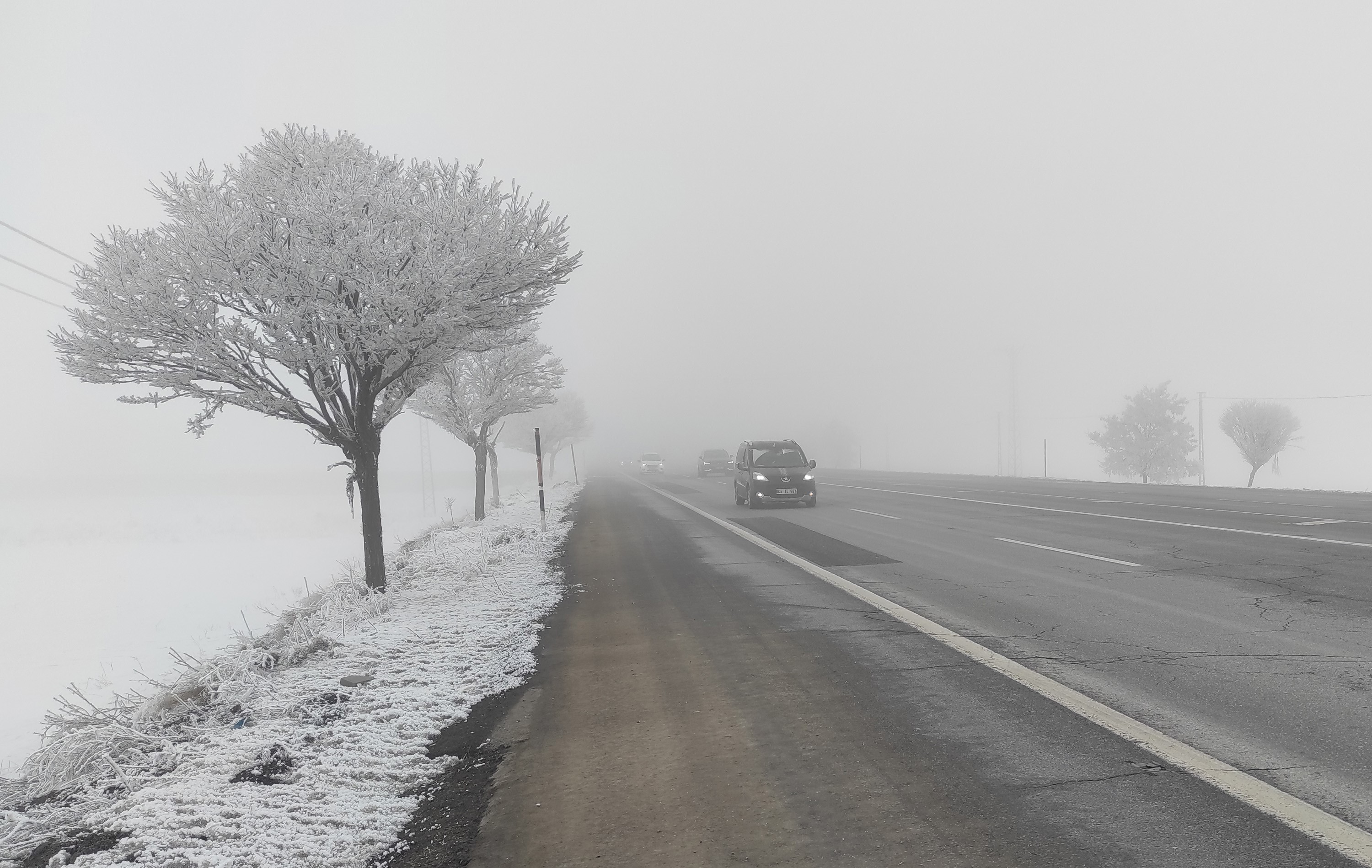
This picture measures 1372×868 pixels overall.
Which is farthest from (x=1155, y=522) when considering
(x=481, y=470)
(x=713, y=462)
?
(x=713, y=462)

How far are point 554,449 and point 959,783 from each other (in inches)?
2290

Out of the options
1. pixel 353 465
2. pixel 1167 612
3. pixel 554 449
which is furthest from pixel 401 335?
pixel 554 449

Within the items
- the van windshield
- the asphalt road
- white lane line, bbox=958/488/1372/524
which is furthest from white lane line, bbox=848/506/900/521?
the asphalt road

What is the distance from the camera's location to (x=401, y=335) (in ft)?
28.2

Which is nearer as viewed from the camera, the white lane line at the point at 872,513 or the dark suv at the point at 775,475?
the white lane line at the point at 872,513

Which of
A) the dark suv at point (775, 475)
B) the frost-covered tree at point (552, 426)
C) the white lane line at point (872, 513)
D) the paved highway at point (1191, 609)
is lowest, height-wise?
the white lane line at point (872, 513)

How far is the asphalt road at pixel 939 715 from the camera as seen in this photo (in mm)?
2869

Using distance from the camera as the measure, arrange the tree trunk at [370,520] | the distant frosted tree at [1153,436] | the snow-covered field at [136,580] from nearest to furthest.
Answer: the tree trunk at [370,520], the snow-covered field at [136,580], the distant frosted tree at [1153,436]

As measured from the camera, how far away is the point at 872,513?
18.1 m

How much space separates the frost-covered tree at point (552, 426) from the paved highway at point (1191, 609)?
3754 cm

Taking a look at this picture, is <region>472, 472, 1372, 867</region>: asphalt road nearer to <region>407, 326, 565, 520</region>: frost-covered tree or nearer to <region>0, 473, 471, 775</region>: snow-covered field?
<region>0, 473, 471, 775</region>: snow-covered field

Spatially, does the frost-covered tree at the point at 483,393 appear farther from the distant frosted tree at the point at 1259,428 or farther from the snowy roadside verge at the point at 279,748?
the distant frosted tree at the point at 1259,428

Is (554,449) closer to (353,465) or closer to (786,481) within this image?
(786,481)

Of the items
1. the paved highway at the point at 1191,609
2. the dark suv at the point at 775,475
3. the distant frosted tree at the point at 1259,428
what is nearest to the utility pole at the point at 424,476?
the dark suv at the point at 775,475
